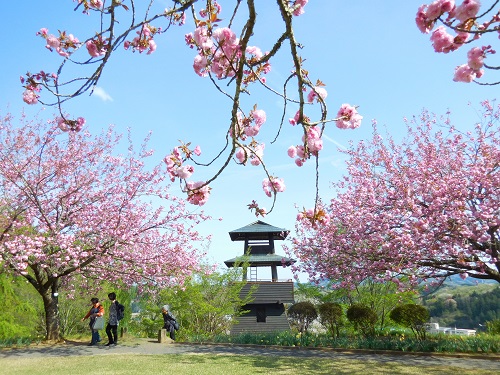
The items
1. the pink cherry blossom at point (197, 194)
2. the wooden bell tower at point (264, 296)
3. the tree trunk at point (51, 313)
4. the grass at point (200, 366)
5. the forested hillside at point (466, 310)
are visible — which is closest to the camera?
the pink cherry blossom at point (197, 194)

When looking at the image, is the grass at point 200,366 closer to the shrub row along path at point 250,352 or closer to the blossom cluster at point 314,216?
the shrub row along path at point 250,352

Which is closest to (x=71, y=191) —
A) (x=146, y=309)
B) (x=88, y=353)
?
(x=88, y=353)

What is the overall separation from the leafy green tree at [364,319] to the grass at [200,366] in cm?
418

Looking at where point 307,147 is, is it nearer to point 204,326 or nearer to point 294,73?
point 294,73

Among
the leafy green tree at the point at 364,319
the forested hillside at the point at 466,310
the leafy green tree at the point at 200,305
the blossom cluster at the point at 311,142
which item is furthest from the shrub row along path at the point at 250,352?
the forested hillside at the point at 466,310

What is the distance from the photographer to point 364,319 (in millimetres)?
15375

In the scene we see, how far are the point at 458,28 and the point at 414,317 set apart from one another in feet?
43.5

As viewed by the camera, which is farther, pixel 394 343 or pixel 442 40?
pixel 394 343

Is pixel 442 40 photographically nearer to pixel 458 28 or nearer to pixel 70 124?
pixel 458 28

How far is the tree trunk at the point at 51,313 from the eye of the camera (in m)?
15.1

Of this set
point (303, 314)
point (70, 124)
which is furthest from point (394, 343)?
point (70, 124)

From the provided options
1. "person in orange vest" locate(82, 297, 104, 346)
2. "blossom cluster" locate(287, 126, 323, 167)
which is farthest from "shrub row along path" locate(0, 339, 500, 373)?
"blossom cluster" locate(287, 126, 323, 167)

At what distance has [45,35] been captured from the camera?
16.4 ft

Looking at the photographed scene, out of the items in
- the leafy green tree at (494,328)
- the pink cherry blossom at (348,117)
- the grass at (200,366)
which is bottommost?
the grass at (200,366)
